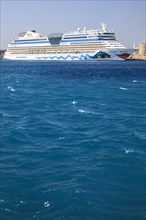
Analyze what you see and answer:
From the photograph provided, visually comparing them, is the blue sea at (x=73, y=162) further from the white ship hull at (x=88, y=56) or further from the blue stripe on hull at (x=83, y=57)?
the white ship hull at (x=88, y=56)

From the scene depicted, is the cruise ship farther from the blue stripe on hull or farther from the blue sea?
the blue sea

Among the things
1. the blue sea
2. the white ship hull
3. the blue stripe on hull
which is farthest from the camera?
the white ship hull

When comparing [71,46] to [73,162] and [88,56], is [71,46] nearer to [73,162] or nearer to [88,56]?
[88,56]

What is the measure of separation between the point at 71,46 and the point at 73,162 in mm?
100004

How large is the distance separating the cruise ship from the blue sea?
8074 centimetres

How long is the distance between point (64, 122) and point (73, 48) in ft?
302

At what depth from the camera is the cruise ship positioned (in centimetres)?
10544

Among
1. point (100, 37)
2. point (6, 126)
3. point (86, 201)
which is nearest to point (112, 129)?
point (6, 126)

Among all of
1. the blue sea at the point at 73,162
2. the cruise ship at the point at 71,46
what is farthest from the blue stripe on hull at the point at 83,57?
the blue sea at the point at 73,162

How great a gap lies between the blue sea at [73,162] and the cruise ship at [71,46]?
80.7m

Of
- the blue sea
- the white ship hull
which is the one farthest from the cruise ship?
the blue sea

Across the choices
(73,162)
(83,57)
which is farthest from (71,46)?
(73,162)

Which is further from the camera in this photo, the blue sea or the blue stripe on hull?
the blue stripe on hull

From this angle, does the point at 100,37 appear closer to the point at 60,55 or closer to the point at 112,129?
the point at 60,55
